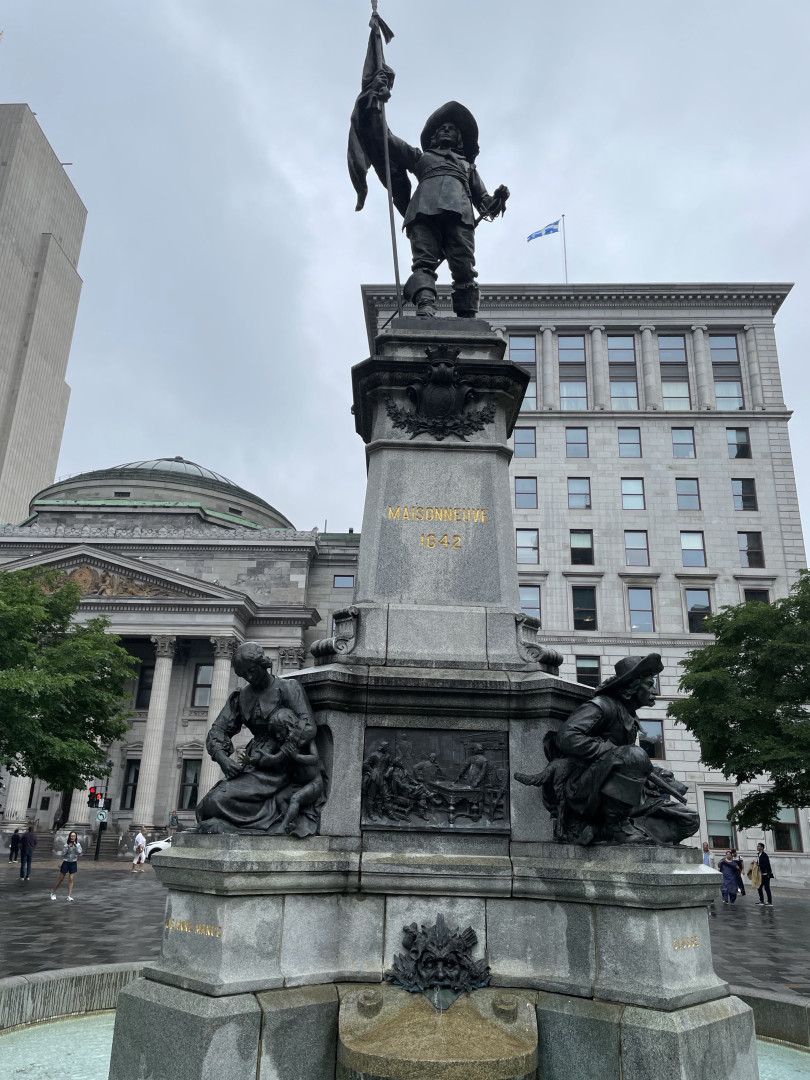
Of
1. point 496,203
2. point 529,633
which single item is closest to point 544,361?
point 496,203

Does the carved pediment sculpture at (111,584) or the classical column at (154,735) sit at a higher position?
the carved pediment sculpture at (111,584)

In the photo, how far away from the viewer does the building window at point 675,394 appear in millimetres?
56406

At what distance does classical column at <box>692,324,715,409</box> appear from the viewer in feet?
183

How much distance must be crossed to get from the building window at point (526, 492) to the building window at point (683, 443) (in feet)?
31.4

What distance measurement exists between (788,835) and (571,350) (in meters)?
32.8

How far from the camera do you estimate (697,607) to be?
167ft

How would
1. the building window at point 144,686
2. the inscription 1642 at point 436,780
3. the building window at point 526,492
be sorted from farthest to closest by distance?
the building window at point 144,686, the building window at point 526,492, the inscription 1642 at point 436,780

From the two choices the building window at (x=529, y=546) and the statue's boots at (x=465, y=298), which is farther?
the building window at (x=529, y=546)

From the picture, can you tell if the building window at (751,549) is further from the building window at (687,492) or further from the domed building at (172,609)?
the domed building at (172,609)

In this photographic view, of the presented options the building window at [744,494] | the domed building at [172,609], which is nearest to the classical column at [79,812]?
the domed building at [172,609]

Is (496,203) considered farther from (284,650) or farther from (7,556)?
(7,556)

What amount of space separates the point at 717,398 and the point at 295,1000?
5653 cm

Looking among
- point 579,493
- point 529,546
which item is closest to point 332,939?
point 529,546

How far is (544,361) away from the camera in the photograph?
57.1 m
